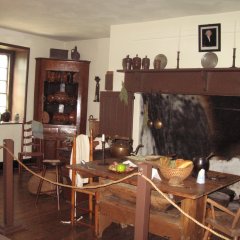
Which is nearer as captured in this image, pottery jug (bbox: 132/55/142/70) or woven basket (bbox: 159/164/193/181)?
woven basket (bbox: 159/164/193/181)

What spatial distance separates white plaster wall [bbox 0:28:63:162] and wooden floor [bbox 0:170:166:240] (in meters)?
2.09

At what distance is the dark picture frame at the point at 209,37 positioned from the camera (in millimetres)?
4752

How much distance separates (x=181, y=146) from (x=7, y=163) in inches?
101

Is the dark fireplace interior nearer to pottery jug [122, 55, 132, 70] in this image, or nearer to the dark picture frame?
pottery jug [122, 55, 132, 70]

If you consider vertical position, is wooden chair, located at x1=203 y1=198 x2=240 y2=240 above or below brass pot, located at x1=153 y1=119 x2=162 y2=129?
below

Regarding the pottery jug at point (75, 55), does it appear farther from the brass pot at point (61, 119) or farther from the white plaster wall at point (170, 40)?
the white plaster wall at point (170, 40)

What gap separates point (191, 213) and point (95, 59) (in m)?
4.79

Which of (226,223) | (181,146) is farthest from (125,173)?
(181,146)

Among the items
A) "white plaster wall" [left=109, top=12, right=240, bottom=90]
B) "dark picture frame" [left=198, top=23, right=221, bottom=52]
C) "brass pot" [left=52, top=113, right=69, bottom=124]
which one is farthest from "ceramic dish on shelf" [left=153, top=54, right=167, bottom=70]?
"brass pot" [left=52, top=113, right=69, bottom=124]

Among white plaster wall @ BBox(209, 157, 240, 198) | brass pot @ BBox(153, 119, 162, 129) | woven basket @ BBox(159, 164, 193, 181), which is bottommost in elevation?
white plaster wall @ BBox(209, 157, 240, 198)

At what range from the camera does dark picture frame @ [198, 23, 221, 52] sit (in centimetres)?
475

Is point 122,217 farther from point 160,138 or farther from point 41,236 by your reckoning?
point 160,138

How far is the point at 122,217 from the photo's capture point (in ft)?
11.8

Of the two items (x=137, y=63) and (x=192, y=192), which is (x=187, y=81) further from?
(x=192, y=192)
